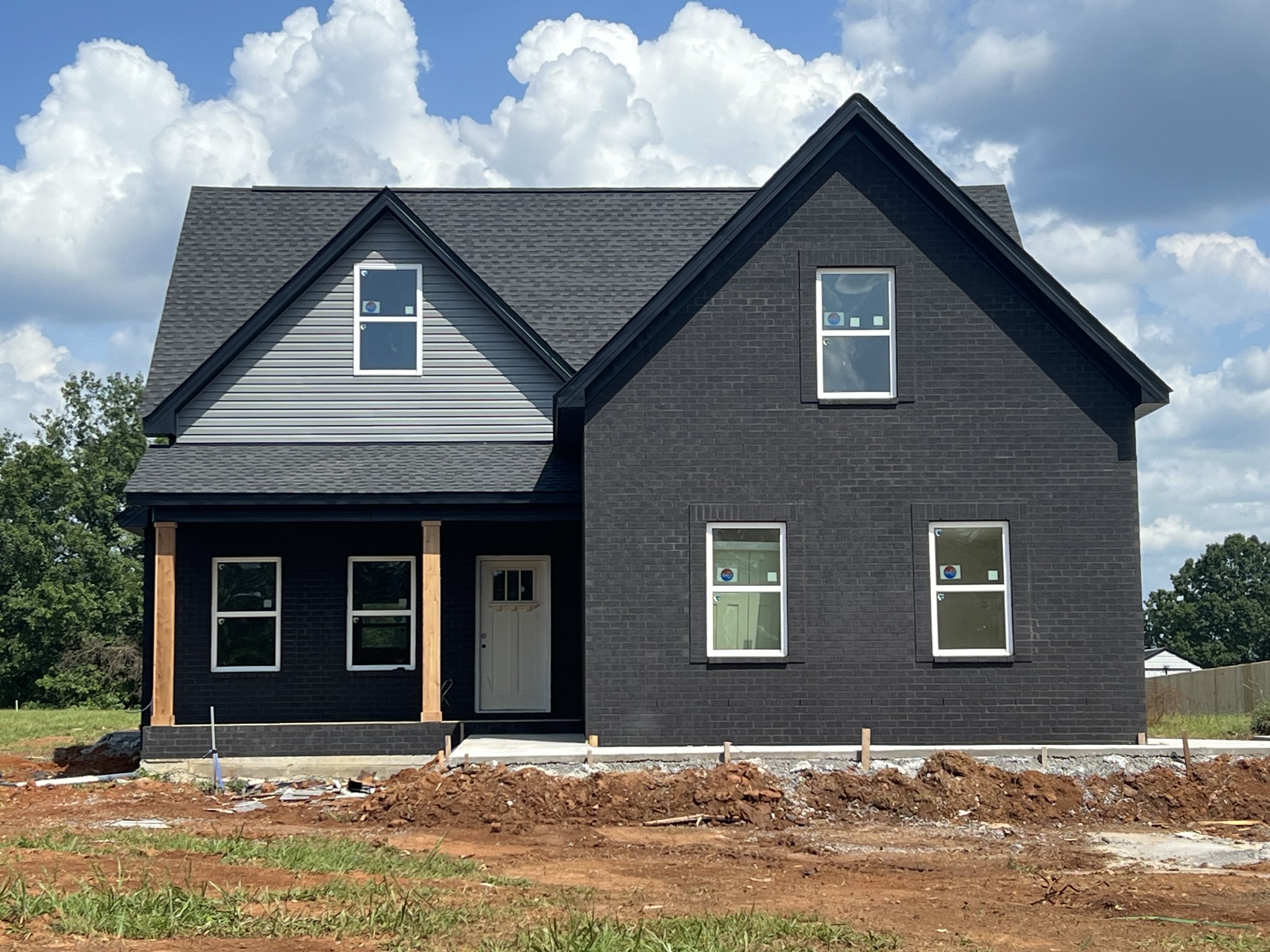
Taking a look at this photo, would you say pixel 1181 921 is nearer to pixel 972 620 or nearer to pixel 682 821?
pixel 682 821

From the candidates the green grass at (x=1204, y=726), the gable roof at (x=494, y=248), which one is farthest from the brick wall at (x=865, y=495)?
the green grass at (x=1204, y=726)

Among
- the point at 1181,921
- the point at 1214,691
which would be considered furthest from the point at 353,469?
the point at 1214,691

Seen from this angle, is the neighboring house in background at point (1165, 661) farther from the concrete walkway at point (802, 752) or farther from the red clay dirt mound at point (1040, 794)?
the red clay dirt mound at point (1040, 794)

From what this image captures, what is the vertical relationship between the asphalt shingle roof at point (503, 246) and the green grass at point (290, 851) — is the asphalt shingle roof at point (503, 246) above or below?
above

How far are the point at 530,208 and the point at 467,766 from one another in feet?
35.0

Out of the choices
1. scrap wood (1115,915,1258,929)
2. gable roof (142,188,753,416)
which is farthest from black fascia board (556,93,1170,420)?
scrap wood (1115,915,1258,929)

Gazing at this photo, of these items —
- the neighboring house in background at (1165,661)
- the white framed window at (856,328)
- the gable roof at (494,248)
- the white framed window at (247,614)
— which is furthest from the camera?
the neighboring house in background at (1165,661)

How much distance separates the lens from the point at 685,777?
47.8ft

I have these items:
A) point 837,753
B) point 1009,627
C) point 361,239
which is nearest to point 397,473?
point 361,239

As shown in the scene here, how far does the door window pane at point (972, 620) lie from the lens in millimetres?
16062

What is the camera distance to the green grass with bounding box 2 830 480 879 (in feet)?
34.0

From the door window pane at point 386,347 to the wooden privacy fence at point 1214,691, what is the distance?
69.1 ft

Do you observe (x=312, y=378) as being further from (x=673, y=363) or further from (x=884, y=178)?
(x=884, y=178)

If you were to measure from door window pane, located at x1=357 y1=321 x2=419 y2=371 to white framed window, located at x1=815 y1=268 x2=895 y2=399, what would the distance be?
600 centimetres
